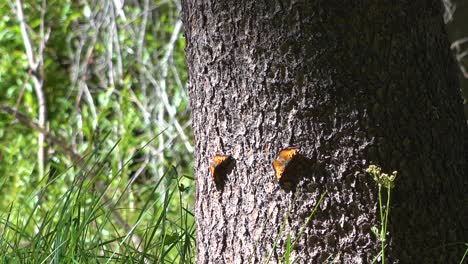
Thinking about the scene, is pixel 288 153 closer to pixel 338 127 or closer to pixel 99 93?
pixel 338 127

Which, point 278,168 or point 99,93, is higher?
point 99,93

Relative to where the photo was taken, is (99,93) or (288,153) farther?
(99,93)

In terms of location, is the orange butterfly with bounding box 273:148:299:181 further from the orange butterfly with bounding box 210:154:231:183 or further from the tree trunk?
the orange butterfly with bounding box 210:154:231:183

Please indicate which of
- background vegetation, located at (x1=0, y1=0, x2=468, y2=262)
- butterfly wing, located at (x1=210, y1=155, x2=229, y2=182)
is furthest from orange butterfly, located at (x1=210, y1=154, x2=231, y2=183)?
background vegetation, located at (x1=0, y1=0, x2=468, y2=262)

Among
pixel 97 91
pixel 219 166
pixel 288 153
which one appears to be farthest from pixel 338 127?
pixel 97 91

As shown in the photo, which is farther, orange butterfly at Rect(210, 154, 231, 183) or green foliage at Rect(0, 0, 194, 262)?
green foliage at Rect(0, 0, 194, 262)

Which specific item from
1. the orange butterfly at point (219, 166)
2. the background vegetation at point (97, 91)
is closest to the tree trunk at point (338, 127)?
the orange butterfly at point (219, 166)
